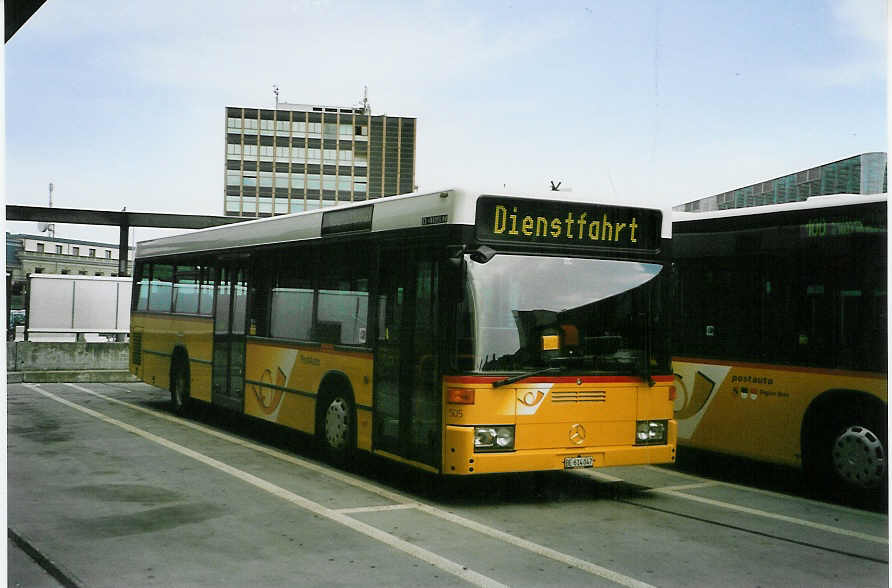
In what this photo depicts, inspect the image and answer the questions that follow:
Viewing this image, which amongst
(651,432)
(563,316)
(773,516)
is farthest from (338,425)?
(773,516)

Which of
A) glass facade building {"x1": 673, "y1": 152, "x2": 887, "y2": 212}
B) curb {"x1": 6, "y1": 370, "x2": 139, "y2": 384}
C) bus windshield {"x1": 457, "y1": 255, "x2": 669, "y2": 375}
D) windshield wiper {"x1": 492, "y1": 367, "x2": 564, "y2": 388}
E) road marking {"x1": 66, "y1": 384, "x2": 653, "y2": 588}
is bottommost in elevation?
road marking {"x1": 66, "y1": 384, "x2": 653, "y2": 588}

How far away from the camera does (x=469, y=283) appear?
8352mm

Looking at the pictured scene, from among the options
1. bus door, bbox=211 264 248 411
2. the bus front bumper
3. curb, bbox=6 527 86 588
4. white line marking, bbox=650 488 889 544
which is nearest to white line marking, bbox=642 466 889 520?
white line marking, bbox=650 488 889 544

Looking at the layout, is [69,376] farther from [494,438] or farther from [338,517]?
[494,438]

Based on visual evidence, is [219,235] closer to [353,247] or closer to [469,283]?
[353,247]

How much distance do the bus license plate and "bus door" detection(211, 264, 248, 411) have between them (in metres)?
5.83

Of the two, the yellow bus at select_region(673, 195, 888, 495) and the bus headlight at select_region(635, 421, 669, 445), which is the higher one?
the yellow bus at select_region(673, 195, 888, 495)

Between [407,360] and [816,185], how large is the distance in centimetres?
442

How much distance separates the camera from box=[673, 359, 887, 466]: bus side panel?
9227 mm

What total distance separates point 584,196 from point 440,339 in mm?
1831

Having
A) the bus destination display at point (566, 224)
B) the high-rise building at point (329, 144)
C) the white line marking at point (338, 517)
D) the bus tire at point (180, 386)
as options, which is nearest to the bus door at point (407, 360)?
the bus destination display at point (566, 224)

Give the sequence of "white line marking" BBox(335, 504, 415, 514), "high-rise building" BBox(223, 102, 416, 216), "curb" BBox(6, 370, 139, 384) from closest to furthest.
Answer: "white line marking" BBox(335, 504, 415, 514), "high-rise building" BBox(223, 102, 416, 216), "curb" BBox(6, 370, 139, 384)

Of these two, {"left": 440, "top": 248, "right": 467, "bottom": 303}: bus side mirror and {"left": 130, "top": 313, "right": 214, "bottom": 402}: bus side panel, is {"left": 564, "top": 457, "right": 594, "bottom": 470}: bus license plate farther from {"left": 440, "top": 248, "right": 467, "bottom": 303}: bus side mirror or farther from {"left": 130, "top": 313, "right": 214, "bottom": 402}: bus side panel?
{"left": 130, "top": 313, "right": 214, "bottom": 402}: bus side panel

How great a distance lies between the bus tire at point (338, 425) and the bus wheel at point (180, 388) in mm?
5010
